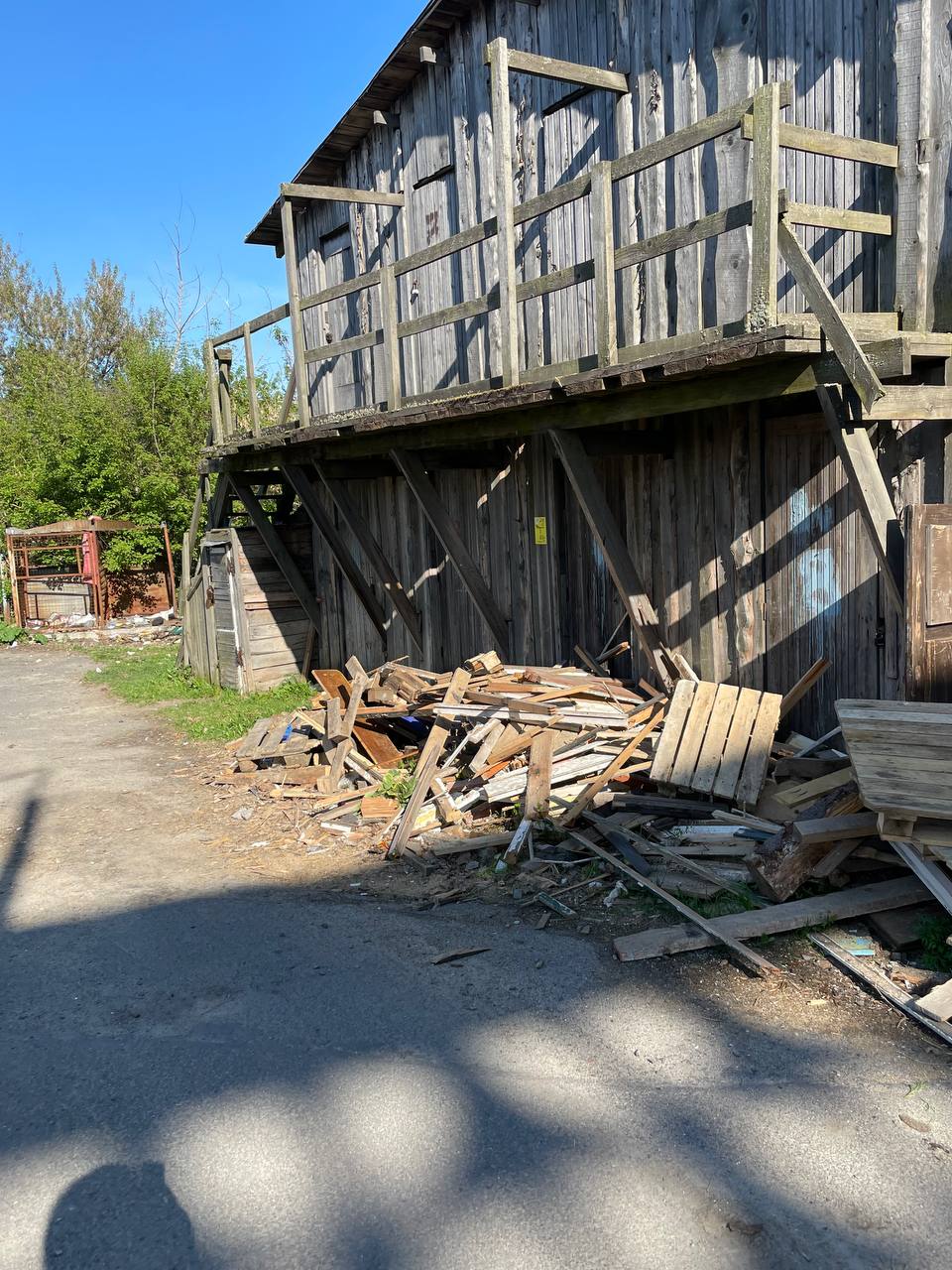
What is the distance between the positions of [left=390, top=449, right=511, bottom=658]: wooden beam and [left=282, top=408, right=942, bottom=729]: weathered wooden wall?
0.60 feet

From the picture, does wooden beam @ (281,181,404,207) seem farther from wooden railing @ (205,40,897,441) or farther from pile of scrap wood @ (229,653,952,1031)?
pile of scrap wood @ (229,653,952,1031)

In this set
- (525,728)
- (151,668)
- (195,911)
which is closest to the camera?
(195,911)

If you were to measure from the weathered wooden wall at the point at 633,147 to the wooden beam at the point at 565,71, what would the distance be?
24 centimetres

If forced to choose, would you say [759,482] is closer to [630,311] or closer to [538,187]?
[630,311]

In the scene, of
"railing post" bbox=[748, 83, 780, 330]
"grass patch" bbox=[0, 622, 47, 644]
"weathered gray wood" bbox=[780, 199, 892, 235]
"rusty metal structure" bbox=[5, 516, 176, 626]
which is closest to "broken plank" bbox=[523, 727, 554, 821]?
Answer: "railing post" bbox=[748, 83, 780, 330]

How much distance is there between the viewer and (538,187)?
359 inches

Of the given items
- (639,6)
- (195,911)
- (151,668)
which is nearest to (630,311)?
Answer: (639,6)

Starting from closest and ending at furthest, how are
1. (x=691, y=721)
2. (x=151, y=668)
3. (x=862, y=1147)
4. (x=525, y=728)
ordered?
(x=862, y=1147) → (x=691, y=721) → (x=525, y=728) → (x=151, y=668)

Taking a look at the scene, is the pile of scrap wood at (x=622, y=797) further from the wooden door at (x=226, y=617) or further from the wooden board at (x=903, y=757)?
the wooden door at (x=226, y=617)

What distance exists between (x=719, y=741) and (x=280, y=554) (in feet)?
28.6

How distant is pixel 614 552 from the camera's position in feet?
25.1

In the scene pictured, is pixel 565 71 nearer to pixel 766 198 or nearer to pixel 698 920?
pixel 766 198

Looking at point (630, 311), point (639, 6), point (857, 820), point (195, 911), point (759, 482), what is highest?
point (639, 6)

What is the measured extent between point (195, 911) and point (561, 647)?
14.0ft
